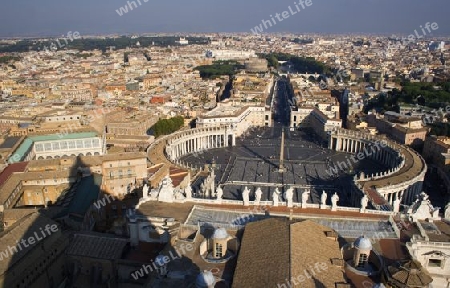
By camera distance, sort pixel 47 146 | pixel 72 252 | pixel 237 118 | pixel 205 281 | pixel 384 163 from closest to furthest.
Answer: pixel 205 281 < pixel 72 252 < pixel 47 146 < pixel 384 163 < pixel 237 118

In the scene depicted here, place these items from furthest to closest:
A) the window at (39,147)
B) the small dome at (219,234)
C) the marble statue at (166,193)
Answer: the window at (39,147) → the marble statue at (166,193) → the small dome at (219,234)

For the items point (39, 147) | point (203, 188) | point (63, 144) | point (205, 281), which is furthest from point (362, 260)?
point (39, 147)

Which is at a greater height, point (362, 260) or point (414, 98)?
point (414, 98)

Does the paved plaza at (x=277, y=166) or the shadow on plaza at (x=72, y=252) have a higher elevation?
the shadow on plaza at (x=72, y=252)

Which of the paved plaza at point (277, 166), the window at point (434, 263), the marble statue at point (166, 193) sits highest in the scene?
the marble statue at point (166, 193)

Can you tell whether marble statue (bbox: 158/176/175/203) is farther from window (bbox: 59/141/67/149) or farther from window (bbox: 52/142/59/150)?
window (bbox: 52/142/59/150)

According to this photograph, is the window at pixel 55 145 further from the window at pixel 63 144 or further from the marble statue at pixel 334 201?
the marble statue at pixel 334 201

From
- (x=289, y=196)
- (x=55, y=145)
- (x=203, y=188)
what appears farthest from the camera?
(x=55, y=145)

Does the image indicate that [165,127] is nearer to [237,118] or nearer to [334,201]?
[237,118]

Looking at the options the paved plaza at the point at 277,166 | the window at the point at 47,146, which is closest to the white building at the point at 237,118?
the paved plaza at the point at 277,166
